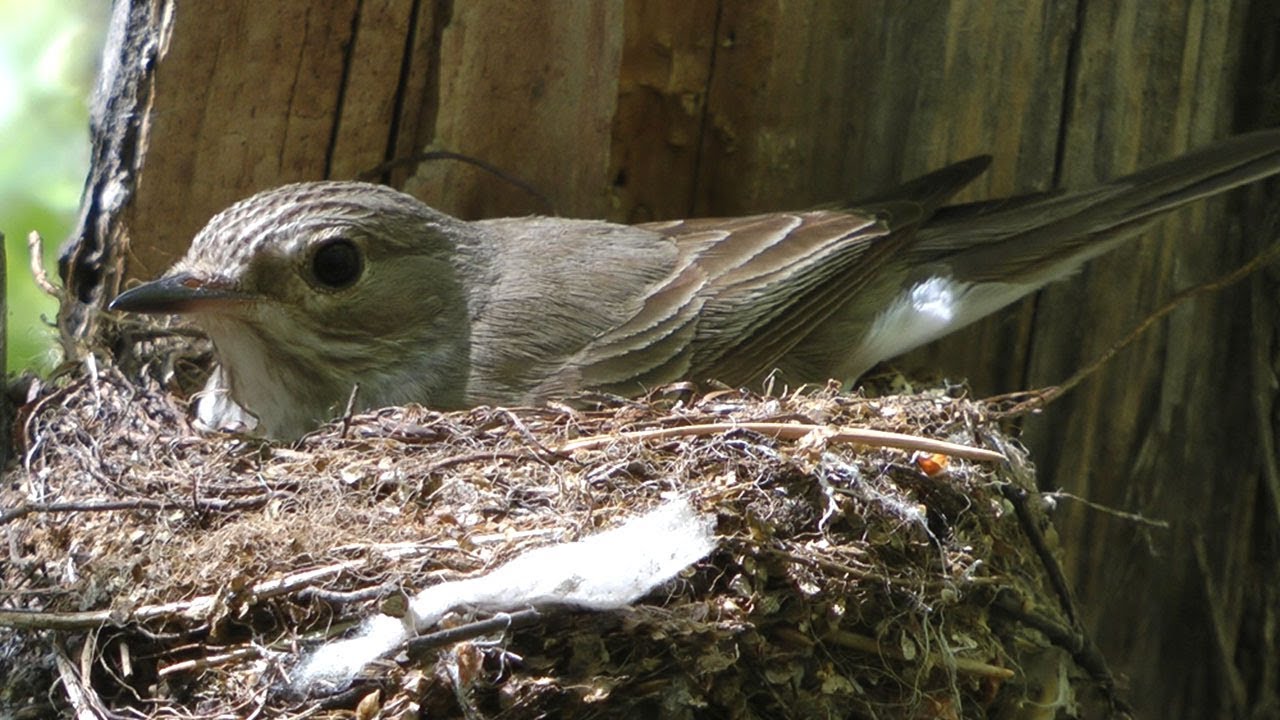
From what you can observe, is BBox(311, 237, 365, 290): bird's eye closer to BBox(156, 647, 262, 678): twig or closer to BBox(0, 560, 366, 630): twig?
BBox(0, 560, 366, 630): twig

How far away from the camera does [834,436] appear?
405 cm

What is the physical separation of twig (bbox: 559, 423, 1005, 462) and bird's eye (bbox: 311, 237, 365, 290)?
1.28 metres

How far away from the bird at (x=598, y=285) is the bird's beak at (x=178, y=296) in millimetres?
11

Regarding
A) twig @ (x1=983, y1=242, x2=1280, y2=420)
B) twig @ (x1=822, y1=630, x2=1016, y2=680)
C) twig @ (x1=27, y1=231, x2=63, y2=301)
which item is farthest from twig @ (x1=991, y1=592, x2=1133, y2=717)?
twig @ (x1=27, y1=231, x2=63, y2=301)

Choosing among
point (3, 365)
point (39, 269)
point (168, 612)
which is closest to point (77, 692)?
point (168, 612)

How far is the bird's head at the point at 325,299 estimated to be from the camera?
4.96 m

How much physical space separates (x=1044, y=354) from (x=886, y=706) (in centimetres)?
182

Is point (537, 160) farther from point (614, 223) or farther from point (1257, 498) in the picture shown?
point (1257, 498)

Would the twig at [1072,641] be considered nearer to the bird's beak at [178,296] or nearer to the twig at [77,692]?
the twig at [77,692]

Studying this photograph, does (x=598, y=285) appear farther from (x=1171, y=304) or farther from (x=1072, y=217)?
(x=1171, y=304)

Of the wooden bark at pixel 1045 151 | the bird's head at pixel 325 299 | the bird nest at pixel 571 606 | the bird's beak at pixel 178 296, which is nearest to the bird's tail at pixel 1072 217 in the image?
the wooden bark at pixel 1045 151

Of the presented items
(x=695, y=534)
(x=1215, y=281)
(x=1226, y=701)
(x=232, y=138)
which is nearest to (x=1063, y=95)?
(x=1215, y=281)

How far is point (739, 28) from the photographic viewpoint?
19.2 feet

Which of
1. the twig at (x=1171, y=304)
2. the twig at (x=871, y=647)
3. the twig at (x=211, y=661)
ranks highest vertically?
the twig at (x=1171, y=304)
